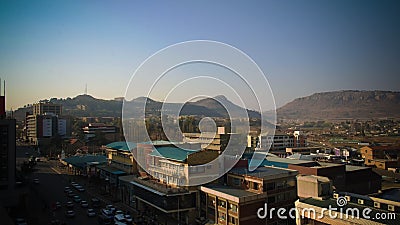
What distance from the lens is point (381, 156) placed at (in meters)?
11.8

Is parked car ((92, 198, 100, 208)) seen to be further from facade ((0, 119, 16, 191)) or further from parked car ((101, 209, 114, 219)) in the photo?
facade ((0, 119, 16, 191))

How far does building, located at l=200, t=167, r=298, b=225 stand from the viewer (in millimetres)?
5191

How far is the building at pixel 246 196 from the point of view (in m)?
5.19

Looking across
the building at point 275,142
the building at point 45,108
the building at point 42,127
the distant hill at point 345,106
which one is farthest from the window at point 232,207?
the building at point 45,108

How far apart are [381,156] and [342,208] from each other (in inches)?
363

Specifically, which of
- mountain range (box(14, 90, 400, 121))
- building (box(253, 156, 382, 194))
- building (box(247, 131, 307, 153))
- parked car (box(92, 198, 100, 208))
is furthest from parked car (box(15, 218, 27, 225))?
building (box(247, 131, 307, 153))

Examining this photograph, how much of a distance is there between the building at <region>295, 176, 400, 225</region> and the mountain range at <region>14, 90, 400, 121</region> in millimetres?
4178

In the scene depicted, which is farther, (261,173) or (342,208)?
(261,173)

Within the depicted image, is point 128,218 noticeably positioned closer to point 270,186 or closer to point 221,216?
point 221,216

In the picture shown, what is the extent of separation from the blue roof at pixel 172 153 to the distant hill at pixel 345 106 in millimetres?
16832

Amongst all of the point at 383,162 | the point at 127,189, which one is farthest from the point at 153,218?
the point at 383,162

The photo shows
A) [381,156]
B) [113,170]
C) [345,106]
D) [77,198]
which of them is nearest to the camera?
[77,198]

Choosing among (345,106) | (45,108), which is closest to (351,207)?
(45,108)

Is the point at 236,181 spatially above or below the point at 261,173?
below
